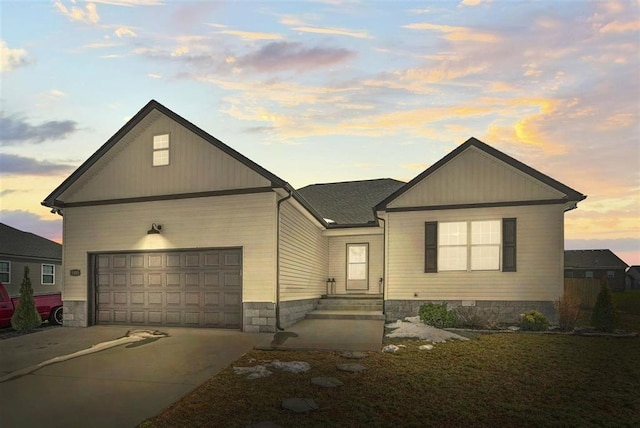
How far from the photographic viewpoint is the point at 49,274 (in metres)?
25.3

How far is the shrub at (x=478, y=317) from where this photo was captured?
13019mm

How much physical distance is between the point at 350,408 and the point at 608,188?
47.5 ft

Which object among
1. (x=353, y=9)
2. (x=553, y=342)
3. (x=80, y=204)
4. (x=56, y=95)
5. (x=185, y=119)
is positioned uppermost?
(x=353, y=9)

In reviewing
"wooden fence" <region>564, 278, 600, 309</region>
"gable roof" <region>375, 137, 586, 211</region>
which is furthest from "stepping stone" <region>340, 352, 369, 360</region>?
"wooden fence" <region>564, 278, 600, 309</region>

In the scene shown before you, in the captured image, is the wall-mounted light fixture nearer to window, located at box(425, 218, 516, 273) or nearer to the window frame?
the window frame

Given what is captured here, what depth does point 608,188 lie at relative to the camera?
15484 mm

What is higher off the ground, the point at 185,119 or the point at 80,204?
the point at 185,119

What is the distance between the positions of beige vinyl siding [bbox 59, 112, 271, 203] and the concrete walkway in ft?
14.1

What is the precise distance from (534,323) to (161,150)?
12.6 metres

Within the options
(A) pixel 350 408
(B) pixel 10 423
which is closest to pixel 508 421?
(A) pixel 350 408

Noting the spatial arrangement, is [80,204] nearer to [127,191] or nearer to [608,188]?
[127,191]

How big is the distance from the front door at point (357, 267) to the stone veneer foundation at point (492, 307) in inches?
135

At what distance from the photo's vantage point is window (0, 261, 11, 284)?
2180cm

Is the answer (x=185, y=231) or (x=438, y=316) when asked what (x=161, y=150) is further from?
(x=438, y=316)
